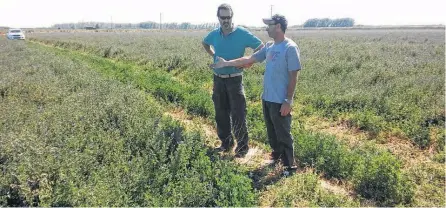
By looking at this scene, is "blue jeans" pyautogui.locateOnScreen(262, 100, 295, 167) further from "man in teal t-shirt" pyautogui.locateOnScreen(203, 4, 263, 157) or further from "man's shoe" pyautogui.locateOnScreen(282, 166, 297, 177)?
"man in teal t-shirt" pyautogui.locateOnScreen(203, 4, 263, 157)

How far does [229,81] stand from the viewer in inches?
204

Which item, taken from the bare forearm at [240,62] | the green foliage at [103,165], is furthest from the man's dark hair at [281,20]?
the green foliage at [103,165]

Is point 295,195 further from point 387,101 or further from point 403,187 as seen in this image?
point 387,101

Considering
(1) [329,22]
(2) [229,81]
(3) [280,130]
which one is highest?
(1) [329,22]

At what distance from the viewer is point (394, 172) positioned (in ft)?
13.6

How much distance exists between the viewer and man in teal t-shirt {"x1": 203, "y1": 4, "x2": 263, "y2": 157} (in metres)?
4.95

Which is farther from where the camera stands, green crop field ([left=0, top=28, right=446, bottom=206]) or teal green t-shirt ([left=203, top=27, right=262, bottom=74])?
teal green t-shirt ([left=203, top=27, right=262, bottom=74])

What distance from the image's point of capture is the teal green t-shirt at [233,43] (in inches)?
195

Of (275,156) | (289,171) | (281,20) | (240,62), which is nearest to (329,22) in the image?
(275,156)

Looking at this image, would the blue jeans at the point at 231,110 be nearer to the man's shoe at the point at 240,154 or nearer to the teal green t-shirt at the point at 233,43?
the man's shoe at the point at 240,154

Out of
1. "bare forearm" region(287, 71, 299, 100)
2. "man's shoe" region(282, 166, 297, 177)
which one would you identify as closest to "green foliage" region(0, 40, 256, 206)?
"man's shoe" region(282, 166, 297, 177)

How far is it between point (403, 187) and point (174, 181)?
278 centimetres

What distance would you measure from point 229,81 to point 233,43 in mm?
587

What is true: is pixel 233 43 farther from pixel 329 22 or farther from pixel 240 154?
pixel 329 22
